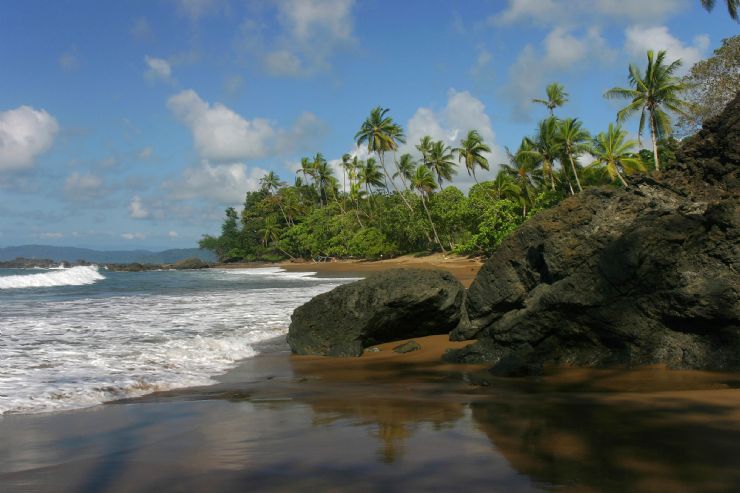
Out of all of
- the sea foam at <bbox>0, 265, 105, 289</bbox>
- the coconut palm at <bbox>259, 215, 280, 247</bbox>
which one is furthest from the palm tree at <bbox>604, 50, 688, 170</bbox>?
the coconut palm at <bbox>259, 215, 280, 247</bbox>

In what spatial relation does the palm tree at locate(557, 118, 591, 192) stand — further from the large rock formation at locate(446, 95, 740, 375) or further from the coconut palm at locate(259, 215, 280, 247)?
the coconut palm at locate(259, 215, 280, 247)

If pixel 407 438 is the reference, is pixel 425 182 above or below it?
above

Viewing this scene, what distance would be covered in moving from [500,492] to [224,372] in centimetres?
587

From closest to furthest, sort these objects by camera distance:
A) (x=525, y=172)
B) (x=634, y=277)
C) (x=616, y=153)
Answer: (x=634, y=277), (x=616, y=153), (x=525, y=172)

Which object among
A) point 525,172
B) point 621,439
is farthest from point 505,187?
point 621,439

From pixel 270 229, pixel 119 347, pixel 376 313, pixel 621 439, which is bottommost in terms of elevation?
pixel 119 347

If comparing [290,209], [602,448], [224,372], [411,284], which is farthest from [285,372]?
[290,209]

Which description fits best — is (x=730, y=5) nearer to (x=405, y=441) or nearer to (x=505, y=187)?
(x=505, y=187)

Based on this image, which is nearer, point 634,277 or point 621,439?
point 621,439

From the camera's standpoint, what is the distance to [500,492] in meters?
A: 3.05

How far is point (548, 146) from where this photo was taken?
126ft

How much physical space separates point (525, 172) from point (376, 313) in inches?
1458

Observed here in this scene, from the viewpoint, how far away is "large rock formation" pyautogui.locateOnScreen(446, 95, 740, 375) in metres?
6.48

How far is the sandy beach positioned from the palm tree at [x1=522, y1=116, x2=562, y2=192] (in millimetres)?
33659
